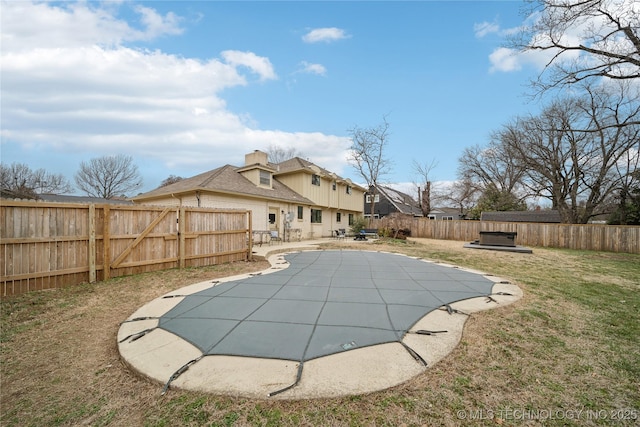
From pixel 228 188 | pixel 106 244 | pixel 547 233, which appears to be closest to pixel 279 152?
pixel 228 188

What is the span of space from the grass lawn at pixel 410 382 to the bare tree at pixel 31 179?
34339 millimetres

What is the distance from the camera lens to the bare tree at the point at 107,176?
31.8 meters

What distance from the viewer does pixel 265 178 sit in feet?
51.7

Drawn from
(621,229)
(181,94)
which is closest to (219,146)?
(181,94)

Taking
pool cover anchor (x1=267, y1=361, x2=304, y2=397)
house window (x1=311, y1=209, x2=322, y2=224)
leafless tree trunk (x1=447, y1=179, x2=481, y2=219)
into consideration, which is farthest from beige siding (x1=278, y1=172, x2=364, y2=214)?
leafless tree trunk (x1=447, y1=179, x2=481, y2=219)

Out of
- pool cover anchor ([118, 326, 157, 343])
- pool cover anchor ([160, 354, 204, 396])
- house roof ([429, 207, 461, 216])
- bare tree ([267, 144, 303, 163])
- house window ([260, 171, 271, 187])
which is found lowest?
pool cover anchor ([118, 326, 157, 343])

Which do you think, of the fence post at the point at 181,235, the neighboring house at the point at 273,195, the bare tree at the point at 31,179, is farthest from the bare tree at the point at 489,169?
the bare tree at the point at 31,179

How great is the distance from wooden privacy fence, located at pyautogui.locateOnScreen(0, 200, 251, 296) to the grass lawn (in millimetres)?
1007

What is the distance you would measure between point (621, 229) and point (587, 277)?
420 inches

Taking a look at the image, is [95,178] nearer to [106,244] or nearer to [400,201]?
[106,244]

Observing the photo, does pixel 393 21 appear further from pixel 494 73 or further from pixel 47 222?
pixel 47 222

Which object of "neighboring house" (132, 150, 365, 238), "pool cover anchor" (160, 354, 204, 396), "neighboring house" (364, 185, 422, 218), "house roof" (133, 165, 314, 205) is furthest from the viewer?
"neighboring house" (364, 185, 422, 218)

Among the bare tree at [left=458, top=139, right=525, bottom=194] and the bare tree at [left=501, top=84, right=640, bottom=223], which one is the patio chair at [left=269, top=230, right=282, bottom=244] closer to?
the bare tree at [left=501, top=84, right=640, bottom=223]

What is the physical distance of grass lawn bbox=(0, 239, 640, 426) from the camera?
1921mm
